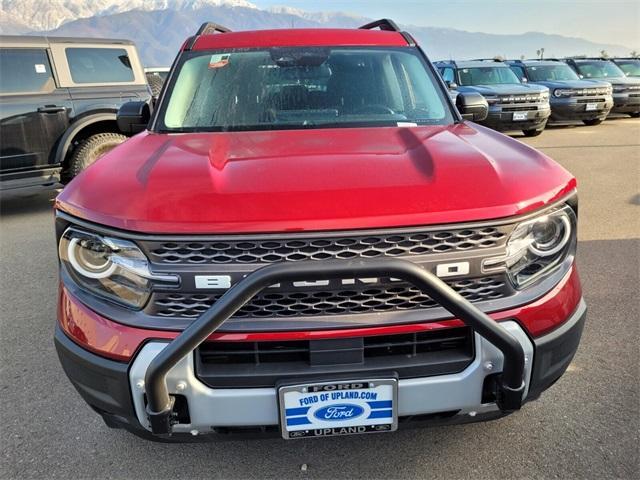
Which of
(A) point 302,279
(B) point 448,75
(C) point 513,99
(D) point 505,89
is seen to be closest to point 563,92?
(D) point 505,89

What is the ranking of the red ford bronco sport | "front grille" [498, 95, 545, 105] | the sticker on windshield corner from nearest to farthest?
the red ford bronco sport, the sticker on windshield corner, "front grille" [498, 95, 545, 105]

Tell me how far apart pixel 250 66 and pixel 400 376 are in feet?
6.91

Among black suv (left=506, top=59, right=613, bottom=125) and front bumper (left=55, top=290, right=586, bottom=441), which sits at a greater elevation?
front bumper (left=55, top=290, right=586, bottom=441)

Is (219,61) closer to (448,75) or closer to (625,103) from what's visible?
(448,75)

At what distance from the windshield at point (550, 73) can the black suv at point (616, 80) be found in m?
1.24

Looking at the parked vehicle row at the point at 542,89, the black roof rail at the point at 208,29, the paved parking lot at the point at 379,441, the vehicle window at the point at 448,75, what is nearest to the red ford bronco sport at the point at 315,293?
the paved parking lot at the point at 379,441

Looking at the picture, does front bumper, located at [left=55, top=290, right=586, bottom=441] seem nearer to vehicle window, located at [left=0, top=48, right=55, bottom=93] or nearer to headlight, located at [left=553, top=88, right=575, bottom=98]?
vehicle window, located at [left=0, top=48, right=55, bottom=93]

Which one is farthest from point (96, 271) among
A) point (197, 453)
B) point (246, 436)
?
point (197, 453)

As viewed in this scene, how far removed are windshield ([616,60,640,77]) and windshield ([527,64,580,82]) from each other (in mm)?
4339

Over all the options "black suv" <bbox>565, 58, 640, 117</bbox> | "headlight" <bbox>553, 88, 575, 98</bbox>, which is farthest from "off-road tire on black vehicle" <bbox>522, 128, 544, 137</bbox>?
"black suv" <bbox>565, 58, 640, 117</bbox>

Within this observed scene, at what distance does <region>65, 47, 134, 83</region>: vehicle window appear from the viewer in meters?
6.58

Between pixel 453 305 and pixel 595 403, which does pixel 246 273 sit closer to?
pixel 453 305

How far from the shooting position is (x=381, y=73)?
309cm

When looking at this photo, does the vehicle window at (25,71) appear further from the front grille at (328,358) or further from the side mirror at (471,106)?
the front grille at (328,358)
